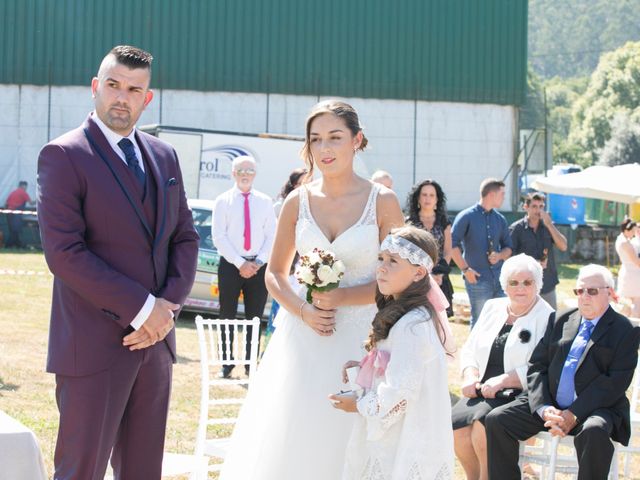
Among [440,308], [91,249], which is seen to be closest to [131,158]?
[91,249]

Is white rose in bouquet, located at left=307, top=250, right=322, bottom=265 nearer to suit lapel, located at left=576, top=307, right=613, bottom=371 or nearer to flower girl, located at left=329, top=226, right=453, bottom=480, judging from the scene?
flower girl, located at left=329, top=226, right=453, bottom=480

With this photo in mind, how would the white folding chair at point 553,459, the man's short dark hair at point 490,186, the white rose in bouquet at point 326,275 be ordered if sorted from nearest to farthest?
the white rose in bouquet at point 326,275, the white folding chair at point 553,459, the man's short dark hair at point 490,186

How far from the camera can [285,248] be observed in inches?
200

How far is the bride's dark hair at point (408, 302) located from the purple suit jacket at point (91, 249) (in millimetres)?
882

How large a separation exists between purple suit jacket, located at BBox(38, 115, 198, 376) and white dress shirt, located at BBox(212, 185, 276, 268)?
559 centimetres

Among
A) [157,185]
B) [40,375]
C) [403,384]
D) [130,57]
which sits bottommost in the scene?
[40,375]

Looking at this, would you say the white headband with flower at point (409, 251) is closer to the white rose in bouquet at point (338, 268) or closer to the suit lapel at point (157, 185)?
the white rose in bouquet at point (338, 268)

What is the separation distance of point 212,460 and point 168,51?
22125 millimetres

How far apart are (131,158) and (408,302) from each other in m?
1.28

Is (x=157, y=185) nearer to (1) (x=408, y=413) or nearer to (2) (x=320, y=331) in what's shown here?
(2) (x=320, y=331)

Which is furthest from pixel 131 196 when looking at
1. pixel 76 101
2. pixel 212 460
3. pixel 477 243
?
pixel 76 101

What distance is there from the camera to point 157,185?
388cm

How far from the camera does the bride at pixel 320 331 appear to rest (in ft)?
15.4

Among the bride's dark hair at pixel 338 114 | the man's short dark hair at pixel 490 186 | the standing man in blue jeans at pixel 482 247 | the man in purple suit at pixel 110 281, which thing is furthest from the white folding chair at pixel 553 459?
the man's short dark hair at pixel 490 186
